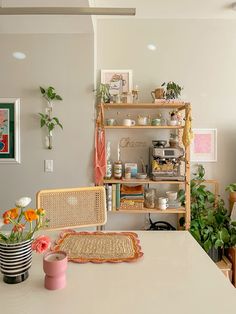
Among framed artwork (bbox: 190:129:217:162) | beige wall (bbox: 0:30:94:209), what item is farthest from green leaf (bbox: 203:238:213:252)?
beige wall (bbox: 0:30:94:209)

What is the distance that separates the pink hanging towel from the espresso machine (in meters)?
0.47

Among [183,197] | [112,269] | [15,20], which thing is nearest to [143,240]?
[112,269]

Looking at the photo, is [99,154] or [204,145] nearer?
[99,154]

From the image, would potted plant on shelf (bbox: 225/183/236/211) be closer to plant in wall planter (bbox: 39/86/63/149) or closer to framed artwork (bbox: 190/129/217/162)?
framed artwork (bbox: 190/129/217/162)

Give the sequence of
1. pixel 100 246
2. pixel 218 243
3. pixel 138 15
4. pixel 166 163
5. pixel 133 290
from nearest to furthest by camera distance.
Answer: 1. pixel 133 290
2. pixel 100 246
3. pixel 218 243
4. pixel 166 163
5. pixel 138 15

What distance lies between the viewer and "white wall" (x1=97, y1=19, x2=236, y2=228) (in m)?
2.67

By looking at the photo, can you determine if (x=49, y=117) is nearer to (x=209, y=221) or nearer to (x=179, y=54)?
(x=179, y=54)

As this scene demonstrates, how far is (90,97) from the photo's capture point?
246cm

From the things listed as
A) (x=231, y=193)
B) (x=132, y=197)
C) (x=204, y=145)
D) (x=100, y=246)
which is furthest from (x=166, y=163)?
(x=100, y=246)

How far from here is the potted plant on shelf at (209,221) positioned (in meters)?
2.32

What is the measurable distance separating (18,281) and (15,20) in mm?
2174

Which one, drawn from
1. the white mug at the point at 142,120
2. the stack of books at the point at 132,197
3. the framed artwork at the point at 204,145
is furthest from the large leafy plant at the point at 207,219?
the white mug at the point at 142,120

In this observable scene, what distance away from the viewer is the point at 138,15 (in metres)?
2.60

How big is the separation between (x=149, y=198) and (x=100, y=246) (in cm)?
132
